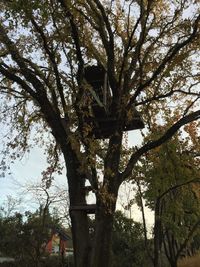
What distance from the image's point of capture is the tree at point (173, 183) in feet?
61.2

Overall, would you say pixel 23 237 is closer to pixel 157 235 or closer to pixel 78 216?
pixel 157 235

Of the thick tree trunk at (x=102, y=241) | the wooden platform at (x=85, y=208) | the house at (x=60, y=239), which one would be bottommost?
the thick tree trunk at (x=102, y=241)

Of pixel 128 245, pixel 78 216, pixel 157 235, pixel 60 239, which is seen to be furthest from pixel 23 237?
pixel 78 216

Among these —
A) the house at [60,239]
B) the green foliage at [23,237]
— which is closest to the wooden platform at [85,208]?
the green foliage at [23,237]

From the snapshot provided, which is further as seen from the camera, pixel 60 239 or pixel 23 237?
pixel 60 239

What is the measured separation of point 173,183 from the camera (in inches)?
749

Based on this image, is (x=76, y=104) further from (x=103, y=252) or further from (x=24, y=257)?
(x=24, y=257)

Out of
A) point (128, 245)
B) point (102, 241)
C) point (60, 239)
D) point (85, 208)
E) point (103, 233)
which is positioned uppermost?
point (60, 239)

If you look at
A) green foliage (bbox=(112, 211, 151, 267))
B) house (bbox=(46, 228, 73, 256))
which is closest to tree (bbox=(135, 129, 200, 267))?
green foliage (bbox=(112, 211, 151, 267))

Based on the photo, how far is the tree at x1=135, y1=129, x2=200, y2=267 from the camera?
61.2 ft

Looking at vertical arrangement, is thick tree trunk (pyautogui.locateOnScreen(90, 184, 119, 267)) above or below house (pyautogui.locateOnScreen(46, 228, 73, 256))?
below

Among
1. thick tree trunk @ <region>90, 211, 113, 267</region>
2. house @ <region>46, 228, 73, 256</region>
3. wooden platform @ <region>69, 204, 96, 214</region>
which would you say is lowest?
thick tree trunk @ <region>90, 211, 113, 267</region>

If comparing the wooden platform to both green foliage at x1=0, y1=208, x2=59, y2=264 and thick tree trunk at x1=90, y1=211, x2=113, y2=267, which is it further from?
green foliage at x1=0, y1=208, x2=59, y2=264

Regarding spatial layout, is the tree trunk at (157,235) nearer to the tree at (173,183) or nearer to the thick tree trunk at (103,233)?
the tree at (173,183)
